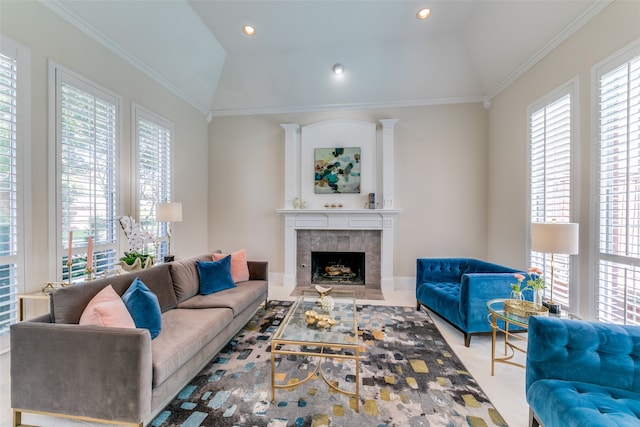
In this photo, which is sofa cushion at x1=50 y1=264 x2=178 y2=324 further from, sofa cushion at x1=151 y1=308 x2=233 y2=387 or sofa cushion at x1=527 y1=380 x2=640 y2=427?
sofa cushion at x1=527 y1=380 x2=640 y2=427

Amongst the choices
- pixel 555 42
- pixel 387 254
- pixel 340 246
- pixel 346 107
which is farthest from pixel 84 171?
pixel 555 42

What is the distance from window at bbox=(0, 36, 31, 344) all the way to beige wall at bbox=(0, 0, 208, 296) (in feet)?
0.23

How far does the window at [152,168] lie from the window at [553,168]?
5.01 meters

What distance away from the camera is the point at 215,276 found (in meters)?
2.92

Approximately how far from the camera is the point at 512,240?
11.8 feet

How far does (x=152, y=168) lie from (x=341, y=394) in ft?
12.4

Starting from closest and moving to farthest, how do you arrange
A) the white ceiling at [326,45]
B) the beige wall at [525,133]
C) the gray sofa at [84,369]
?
the gray sofa at [84,369], the beige wall at [525,133], the white ceiling at [326,45]

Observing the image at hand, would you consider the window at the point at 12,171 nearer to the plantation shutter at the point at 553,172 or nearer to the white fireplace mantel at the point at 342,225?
the white fireplace mantel at the point at 342,225

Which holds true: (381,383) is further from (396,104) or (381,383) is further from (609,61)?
(396,104)

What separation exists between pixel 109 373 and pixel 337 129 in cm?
433

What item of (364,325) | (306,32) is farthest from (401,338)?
(306,32)

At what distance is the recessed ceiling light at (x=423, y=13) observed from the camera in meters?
3.23

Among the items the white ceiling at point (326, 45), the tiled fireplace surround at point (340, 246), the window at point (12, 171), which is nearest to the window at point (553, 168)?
the white ceiling at point (326, 45)

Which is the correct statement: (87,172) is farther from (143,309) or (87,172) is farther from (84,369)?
(84,369)
